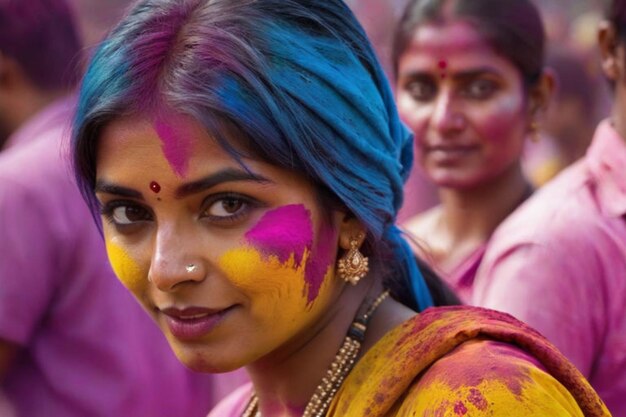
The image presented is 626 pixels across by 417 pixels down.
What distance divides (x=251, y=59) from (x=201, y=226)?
304mm

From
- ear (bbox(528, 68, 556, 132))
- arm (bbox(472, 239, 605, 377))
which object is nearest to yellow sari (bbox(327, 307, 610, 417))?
arm (bbox(472, 239, 605, 377))

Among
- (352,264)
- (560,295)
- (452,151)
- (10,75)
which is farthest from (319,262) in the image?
(10,75)

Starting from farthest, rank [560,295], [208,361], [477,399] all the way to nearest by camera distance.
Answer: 1. [560,295]
2. [208,361]
3. [477,399]

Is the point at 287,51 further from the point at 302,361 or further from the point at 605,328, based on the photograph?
the point at 605,328

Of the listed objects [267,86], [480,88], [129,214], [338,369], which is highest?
[267,86]

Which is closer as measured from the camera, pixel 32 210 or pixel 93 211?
pixel 93 211

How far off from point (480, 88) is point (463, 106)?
9 centimetres

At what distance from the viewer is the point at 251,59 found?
205 cm

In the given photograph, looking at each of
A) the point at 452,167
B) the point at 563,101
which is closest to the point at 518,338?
the point at 452,167

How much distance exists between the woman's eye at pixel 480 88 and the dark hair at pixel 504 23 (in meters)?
0.11


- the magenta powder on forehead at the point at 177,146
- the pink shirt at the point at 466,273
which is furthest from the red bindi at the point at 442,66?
the magenta powder on forehead at the point at 177,146

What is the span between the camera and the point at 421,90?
4.31 meters

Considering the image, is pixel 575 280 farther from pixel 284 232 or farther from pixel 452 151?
pixel 452 151

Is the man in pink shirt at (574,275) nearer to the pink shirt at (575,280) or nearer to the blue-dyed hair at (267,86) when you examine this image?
the pink shirt at (575,280)
